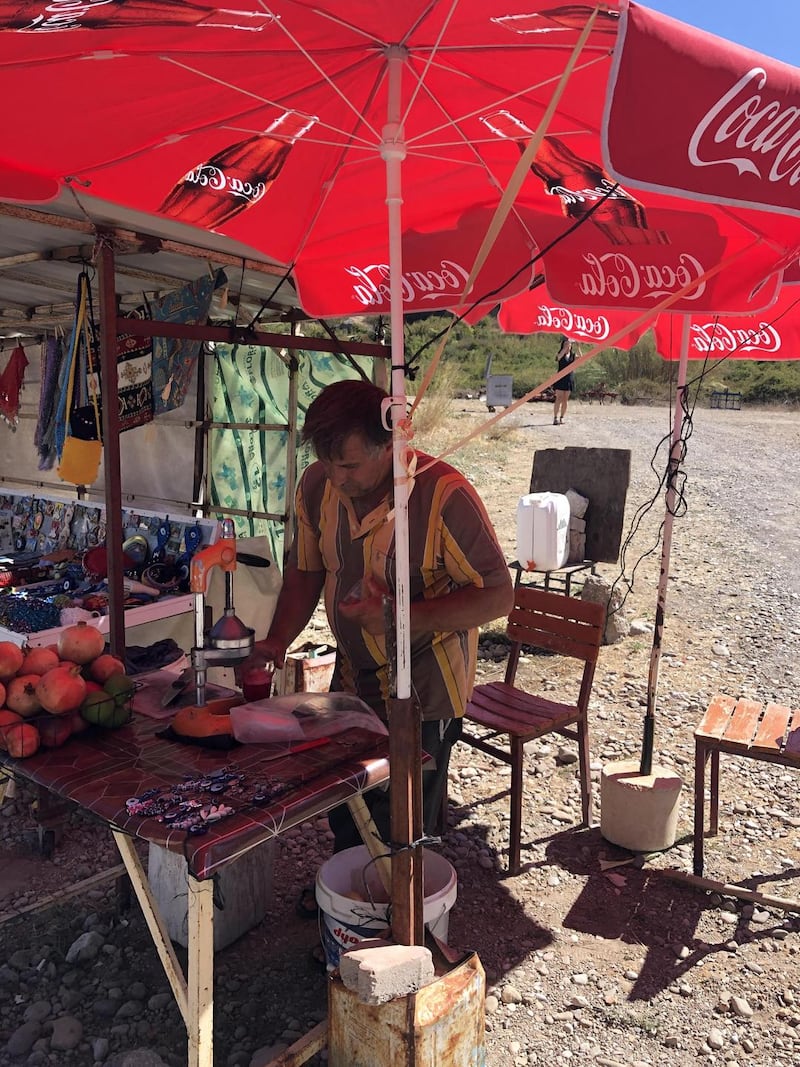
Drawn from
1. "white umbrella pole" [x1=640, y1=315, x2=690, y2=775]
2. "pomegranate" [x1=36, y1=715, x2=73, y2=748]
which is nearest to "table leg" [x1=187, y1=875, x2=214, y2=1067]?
"pomegranate" [x1=36, y1=715, x2=73, y2=748]

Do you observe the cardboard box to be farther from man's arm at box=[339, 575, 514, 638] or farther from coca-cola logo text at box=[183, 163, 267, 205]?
coca-cola logo text at box=[183, 163, 267, 205]

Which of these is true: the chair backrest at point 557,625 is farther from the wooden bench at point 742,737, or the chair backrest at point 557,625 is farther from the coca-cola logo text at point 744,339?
the coca-cola logo text at point 744,339

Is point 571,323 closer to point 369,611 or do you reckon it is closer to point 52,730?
point 369,611

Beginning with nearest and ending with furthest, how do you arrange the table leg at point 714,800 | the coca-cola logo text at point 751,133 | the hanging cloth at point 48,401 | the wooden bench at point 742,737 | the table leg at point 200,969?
the coca-cola logo text at point 751,133, the table leg at point 200,969, the wooden bench at point 742,737, the table leg at point 714,800, the hanging cloth at point 48,401

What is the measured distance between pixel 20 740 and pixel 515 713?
2.28m

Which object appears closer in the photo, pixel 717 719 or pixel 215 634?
pixel 215 634

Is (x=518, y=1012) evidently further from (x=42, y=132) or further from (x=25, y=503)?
(x=25, y=503)

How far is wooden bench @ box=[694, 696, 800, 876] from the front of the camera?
3.11 metres

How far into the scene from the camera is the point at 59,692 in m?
2.18

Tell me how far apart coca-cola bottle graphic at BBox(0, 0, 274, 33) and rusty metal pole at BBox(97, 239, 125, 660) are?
1469mm

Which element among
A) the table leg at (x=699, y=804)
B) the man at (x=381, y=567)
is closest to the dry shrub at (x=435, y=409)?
the table leg at (x=699, y=804)

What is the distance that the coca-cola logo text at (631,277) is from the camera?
3246mm

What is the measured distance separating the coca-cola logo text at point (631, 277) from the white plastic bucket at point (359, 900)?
2316 mm

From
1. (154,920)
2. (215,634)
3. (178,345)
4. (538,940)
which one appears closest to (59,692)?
(215,634)
